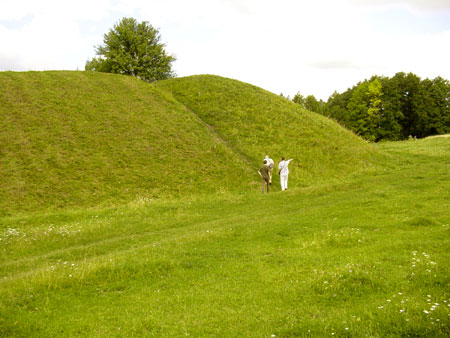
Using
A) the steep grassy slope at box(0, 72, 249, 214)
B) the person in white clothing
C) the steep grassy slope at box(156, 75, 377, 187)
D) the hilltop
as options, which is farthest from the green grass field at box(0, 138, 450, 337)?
the steep grassy slope at box(156, 75, 377, 187)

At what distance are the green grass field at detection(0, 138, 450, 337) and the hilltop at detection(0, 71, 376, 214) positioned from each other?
21.2 feet

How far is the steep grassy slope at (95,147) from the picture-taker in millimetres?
22469

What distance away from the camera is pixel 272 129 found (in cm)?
3594

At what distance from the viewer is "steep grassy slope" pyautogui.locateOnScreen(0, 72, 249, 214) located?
885 inches

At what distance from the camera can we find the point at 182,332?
6422 mm

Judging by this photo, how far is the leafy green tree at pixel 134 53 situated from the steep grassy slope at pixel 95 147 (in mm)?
13992

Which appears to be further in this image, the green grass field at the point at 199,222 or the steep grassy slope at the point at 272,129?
the steep grassy slope at the point at 272,129

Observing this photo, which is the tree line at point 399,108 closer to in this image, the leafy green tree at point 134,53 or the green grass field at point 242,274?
the leafy green tree at point 134,53

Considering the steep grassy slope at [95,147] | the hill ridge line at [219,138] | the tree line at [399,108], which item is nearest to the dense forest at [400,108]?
the tree line at [399,108]

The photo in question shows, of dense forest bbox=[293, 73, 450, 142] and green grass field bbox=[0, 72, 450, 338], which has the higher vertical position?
dense forest bbox=[293, 73, 450, 142]

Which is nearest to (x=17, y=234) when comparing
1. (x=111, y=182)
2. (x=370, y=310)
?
(x=111, y=182)

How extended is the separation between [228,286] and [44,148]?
22156 millimetres

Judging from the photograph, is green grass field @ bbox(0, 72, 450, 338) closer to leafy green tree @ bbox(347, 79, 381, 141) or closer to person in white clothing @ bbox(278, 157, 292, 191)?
person in white clothing @ bbox(278, 157, 292, 191)

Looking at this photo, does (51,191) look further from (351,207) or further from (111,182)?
(351,207)
